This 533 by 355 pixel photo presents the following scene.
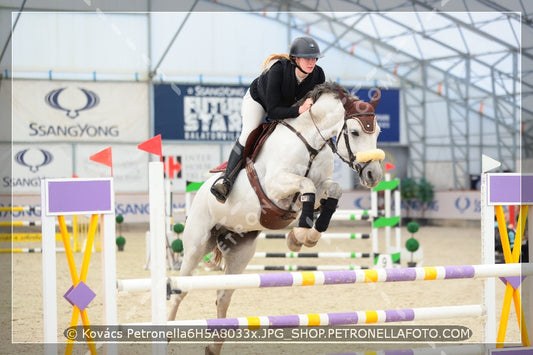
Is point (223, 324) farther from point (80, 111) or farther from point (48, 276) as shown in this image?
point (80, 111)

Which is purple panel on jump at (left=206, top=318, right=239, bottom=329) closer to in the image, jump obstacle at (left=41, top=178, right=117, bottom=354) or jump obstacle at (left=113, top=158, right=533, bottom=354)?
jump obstacle at (left=113, top=158, right=533, bottom=354)

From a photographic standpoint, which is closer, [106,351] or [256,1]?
[106,351]

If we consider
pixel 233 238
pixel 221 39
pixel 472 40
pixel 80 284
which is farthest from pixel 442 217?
pixel 80 284

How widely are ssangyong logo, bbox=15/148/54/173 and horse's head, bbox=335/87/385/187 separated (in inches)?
554

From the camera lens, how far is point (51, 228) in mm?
2396

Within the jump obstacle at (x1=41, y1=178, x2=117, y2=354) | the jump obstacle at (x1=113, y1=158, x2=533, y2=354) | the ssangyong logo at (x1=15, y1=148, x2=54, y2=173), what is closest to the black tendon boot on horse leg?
the jump obstacle at (x1=113, y1=158, x2=533, y2=354)

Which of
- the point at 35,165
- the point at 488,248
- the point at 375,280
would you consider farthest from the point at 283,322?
the point at 35,165

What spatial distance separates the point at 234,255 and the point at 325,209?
78 cm

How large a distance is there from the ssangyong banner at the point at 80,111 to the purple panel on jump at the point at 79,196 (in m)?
14.2

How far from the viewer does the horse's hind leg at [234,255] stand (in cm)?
344

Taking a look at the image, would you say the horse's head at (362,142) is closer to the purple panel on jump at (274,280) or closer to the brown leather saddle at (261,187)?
the brown leather saddle at (261,187)

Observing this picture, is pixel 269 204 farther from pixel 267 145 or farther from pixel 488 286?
pixel 488 286

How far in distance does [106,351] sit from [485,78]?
15552mm

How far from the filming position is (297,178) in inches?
116
